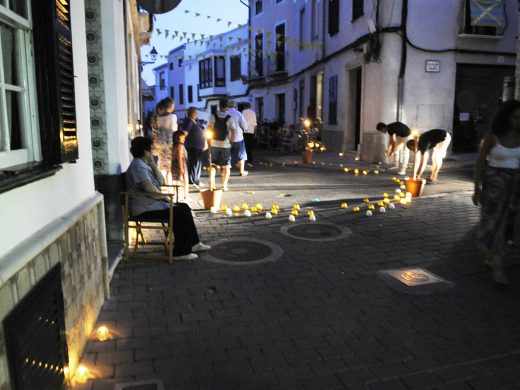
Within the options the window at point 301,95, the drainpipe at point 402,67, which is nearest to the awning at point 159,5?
the drainpipe at point 402,67

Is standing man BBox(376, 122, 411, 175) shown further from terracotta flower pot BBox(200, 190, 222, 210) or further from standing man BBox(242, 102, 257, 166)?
terracotta flower pot BBox(200, 190, 222, 210)

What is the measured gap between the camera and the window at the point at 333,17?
17.7m

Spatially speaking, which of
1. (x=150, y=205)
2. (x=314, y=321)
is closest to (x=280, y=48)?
(x=150, y=205)

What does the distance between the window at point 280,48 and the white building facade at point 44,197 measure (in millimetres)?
22690

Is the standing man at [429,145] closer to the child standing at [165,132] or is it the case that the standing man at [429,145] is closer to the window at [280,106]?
the child standing at [165,132]

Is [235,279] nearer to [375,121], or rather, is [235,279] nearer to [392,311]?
[392,311]

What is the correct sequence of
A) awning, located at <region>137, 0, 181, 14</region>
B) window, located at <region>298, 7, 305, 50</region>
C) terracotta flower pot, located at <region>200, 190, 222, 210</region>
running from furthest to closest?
window, located at <region>298, 7, 305, 50</region> → terracotta flower pot, located at <region>200, 190, 222, 210</region> → awning, located at <region>137, 0, 181, 14</region>

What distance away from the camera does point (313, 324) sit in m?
3.73

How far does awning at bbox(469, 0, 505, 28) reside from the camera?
46.1 ft

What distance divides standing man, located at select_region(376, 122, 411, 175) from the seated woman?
277 inches

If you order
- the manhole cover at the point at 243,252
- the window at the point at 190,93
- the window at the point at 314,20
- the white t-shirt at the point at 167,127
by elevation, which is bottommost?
the manhole cover at the point at 243,252

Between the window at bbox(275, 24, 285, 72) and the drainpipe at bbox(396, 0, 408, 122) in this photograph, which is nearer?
the drainpipe at bbox(396, 0, 408, 122)

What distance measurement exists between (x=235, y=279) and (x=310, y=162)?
10454mm

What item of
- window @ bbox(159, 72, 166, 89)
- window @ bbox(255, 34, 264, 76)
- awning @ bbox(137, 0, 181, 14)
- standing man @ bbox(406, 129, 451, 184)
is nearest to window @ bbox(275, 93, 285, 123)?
window @ bbox(255, 34, 264, 76)
